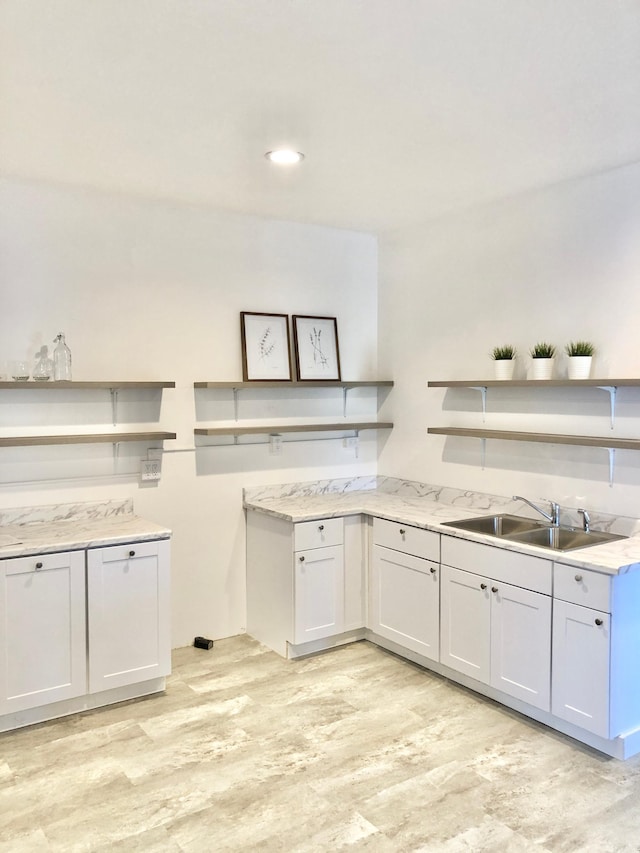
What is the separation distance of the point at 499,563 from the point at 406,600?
70cm

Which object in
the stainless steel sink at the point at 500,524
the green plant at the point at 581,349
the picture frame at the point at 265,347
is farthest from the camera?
the picture frame at the point at 265,347

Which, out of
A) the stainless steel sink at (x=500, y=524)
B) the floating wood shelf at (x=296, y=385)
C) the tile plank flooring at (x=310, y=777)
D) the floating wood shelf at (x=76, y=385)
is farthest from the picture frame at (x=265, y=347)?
the tile plank flooring at (x=310, y=777)

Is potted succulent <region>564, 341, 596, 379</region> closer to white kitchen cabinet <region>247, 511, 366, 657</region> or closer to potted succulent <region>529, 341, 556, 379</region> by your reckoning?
potted succulent <region>529, 341, 556, 379</region>

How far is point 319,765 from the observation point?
271cm

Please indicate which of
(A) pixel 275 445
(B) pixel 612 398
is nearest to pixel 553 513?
(B) pixel 612 398

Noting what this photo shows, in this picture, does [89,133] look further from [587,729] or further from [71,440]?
[587,729]

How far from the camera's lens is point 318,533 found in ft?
12.3

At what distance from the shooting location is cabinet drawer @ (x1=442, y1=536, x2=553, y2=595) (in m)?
2.90

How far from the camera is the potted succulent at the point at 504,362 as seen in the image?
3588mm

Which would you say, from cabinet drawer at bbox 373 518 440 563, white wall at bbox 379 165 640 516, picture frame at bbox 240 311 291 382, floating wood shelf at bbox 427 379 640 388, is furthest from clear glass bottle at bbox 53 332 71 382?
white wall at bbox 379 165 640 516

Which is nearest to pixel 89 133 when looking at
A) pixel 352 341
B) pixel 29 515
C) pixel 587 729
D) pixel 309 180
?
pixel 309 180

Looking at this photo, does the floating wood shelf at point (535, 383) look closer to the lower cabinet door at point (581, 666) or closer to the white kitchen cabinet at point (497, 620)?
the white kitchen cabinet at point (497, 620)

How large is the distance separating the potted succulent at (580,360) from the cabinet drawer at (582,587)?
0.94m

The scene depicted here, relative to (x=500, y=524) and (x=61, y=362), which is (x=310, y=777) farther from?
(x=61, y=362)
